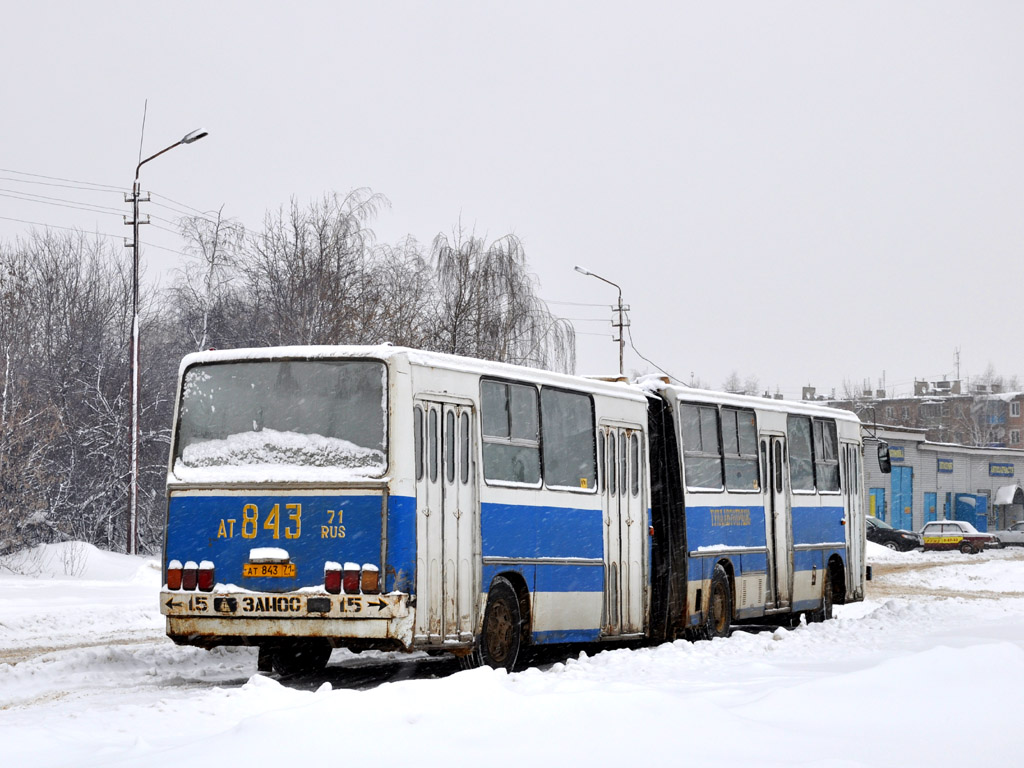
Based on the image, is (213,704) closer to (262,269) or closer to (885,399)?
(262,269)

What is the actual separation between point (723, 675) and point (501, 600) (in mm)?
2717

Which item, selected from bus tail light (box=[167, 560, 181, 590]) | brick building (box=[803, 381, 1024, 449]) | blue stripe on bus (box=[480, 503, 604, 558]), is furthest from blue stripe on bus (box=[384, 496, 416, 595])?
brick building (box=[803, 381, 1024, 449])

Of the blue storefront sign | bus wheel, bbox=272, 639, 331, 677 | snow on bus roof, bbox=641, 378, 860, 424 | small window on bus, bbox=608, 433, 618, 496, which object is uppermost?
the blue storefront sign

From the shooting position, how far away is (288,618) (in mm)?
11250

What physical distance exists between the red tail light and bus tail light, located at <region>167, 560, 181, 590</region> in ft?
5.10

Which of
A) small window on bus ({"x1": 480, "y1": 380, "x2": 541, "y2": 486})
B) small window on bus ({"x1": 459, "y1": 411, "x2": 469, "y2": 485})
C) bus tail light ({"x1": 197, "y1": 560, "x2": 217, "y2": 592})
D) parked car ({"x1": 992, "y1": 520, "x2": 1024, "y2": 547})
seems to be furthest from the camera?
parked car ({"x1": 992, "y1": 520, "x2": 1024, "y2": 547})

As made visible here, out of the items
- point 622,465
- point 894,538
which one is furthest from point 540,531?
point 894,538

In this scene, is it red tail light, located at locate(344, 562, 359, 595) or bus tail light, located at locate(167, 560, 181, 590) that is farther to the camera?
bus tail light, located at locate(167, 560, 181, 590)

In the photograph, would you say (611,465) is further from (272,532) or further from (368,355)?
(272,532)

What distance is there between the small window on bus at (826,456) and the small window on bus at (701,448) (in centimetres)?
366

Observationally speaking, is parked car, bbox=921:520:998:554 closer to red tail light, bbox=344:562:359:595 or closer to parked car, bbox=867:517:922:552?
parked car, bbox=867:517:922:552

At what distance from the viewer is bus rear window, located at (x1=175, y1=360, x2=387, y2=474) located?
1145cm

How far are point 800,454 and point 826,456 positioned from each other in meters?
1.15

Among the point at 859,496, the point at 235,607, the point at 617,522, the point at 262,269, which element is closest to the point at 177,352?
the point at 262,269
